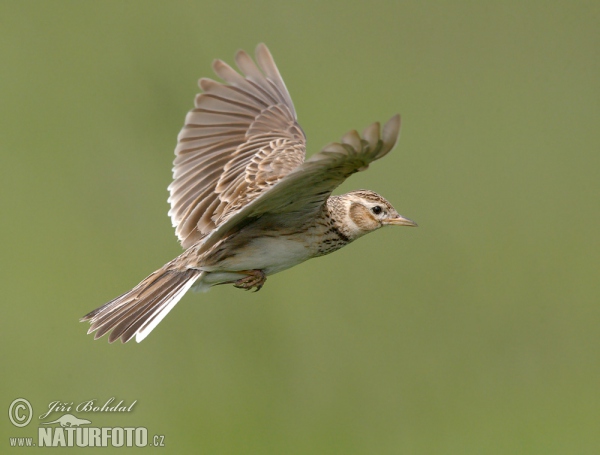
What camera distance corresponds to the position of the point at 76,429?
8.64 m

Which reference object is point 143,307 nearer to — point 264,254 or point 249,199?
point 264,254

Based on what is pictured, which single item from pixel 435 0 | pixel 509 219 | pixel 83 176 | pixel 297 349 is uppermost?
pixel 435 0

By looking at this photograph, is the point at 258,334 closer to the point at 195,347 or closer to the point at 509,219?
the point at 195,347

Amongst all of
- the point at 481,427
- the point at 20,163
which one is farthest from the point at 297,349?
the point at 20,163

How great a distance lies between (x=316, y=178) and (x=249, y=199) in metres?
1.17

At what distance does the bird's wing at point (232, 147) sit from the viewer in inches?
292

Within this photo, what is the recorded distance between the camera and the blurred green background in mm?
10594

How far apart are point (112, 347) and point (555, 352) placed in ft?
14.2

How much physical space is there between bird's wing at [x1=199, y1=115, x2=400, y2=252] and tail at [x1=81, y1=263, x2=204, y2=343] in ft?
Answer: 0.83

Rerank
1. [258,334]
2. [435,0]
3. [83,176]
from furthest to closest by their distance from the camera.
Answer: [435,0], [83,176], [258,334]

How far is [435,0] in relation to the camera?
49.4 ft

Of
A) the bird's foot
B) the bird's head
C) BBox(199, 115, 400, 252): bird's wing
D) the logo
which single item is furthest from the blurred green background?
BBox(199, 115, 400, 252): bird's wing
